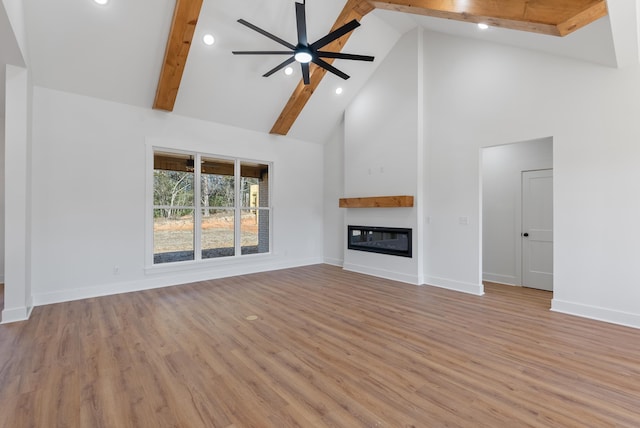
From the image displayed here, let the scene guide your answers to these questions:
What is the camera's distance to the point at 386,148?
586 centimetres

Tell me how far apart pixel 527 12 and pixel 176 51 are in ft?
14.2

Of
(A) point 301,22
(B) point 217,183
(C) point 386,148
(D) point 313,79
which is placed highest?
(D) point 313,79

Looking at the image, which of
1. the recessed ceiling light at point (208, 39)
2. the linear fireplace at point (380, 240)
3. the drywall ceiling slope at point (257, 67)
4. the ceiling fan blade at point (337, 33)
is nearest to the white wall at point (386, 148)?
the linear fireplace at point (380, 240)

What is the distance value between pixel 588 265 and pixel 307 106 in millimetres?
5308

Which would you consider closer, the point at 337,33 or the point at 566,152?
the point at 337,33

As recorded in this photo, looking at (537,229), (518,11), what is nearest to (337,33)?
(518,11)

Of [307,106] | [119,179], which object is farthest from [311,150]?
[119,179]

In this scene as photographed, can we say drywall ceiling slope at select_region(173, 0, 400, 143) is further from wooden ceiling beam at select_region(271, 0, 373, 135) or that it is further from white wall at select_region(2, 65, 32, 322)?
white wall at select_region(2, 65, 32, 322)

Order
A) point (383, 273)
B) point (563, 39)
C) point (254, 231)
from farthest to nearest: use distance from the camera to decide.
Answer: point (254, 231) < point (383, 273) < point (563, 39)

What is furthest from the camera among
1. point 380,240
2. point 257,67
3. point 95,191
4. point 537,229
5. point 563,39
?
point 380,240

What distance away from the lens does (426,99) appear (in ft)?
17.6

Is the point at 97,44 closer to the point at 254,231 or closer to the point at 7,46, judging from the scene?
the point at 7,46

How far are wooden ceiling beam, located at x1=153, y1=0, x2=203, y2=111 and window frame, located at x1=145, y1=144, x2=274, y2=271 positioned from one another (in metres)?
0.85

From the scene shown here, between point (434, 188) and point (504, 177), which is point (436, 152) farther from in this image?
point (504, 177)
